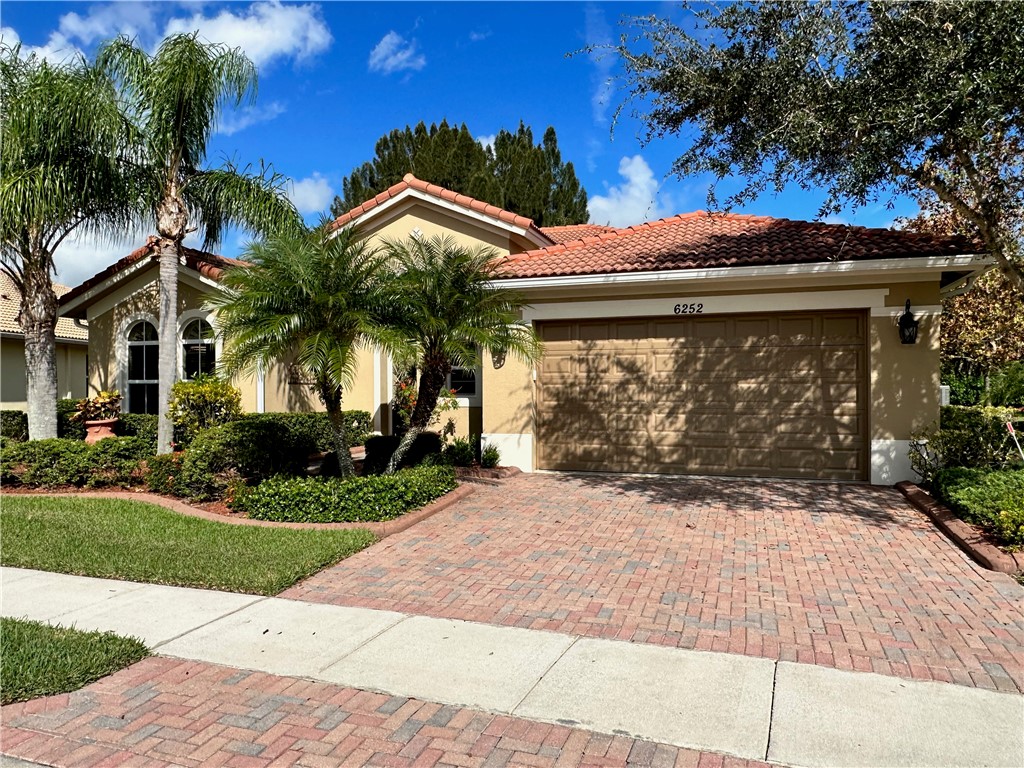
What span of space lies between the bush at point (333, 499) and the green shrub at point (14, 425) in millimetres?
10927

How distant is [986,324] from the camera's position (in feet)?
63.0

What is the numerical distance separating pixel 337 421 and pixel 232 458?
182 cm

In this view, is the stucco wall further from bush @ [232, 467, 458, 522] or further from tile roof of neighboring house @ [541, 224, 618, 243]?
bush @ [232, 467, 458, 522]

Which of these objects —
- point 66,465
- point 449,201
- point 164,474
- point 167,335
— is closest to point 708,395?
point 449,201

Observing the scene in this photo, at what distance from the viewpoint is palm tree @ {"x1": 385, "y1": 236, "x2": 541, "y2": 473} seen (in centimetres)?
916

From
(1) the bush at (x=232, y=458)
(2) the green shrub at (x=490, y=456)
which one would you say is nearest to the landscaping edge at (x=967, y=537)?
(2) the green shrub at (x=490, y=456)

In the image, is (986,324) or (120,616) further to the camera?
(986,324)

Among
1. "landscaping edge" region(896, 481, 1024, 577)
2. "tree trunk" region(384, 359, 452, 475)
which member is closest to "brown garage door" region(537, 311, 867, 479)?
"landscaping edge" region(896, 481, 1024, 577)

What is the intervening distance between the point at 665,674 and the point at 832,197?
6974 mm

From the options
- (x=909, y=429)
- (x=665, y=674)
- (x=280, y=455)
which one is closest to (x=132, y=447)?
(x=280, y=455)

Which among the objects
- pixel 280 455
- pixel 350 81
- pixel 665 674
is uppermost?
pixel 350 81

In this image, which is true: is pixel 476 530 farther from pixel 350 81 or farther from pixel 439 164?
pixel 439 164

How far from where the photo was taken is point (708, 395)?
1133 cm

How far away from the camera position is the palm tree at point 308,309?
8.37 metres
